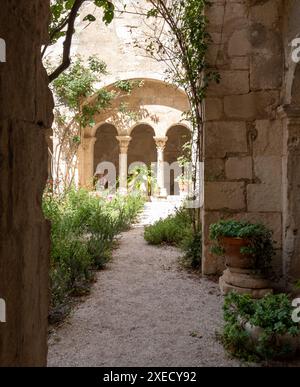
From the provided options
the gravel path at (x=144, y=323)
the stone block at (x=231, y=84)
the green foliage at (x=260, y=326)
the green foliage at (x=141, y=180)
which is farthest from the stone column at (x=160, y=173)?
the green foliage at (x=260, y=326)

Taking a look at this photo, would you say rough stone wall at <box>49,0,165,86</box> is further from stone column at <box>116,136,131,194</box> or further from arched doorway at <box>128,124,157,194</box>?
arched doorway at <box>128,124,157,194</box>

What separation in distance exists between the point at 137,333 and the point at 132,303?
0.70m

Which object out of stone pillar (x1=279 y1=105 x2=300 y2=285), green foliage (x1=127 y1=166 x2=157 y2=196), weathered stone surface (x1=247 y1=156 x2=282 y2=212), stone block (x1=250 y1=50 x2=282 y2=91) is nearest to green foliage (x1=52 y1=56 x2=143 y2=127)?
green foliage (x1=127 y1=166 x2=157 y2=196)

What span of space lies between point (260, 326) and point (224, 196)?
204 cm

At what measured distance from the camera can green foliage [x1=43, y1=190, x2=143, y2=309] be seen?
3.79m

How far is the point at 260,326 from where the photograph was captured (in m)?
2.49

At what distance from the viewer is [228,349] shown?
2633mm

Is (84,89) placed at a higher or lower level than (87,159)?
higher

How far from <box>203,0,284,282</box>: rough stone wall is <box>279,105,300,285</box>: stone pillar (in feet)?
0.63

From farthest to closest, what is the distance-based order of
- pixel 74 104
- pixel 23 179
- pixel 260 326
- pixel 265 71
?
pixel 74 104, pixel 265 71, pixel 260 326, pixel 23 179

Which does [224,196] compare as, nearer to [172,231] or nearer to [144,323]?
[144,323]

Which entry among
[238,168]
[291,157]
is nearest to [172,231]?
[238,168]

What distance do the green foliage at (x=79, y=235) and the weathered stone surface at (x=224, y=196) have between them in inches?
60.3

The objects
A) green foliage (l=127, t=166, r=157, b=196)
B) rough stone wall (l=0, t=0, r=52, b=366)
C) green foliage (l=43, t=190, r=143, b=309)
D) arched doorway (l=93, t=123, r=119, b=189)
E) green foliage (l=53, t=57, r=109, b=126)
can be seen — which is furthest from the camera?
arched doorway (l=93, t=123, r=119, b=189)
